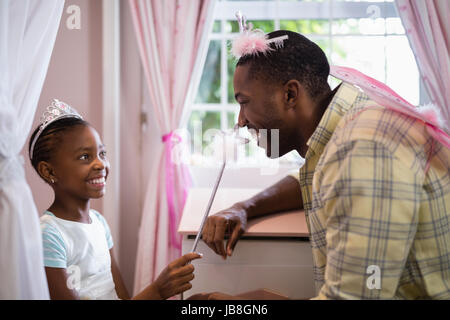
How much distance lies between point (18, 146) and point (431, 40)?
6.08 ft

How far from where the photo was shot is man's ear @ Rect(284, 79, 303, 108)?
1.16 m

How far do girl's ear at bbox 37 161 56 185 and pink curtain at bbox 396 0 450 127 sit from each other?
5.52 feet

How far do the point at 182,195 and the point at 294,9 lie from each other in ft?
3.84

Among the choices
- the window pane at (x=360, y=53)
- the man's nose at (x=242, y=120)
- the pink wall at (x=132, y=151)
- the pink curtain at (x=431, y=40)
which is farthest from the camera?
the pink wall at (x=132, y=151)

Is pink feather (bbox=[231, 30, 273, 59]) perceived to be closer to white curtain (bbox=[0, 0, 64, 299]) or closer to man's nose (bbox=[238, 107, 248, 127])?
man's nose (bbox=[238, 107, 248, 127])

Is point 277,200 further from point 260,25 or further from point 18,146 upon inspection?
point 260,25

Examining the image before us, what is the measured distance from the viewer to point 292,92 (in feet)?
3.84

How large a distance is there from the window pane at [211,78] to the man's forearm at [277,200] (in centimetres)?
93

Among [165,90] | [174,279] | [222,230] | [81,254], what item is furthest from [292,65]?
[165,90]

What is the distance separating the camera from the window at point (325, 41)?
84.9 inches

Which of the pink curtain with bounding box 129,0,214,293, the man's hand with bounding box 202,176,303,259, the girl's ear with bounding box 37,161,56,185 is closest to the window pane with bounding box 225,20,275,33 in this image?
the pink curtain with bounding box 129,0,214,293

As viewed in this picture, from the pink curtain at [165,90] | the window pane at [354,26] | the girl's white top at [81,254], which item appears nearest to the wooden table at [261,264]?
the girl's white top at [81,254]

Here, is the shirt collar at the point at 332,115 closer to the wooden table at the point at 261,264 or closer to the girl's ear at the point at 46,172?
the wooden table at the point at 261,264
